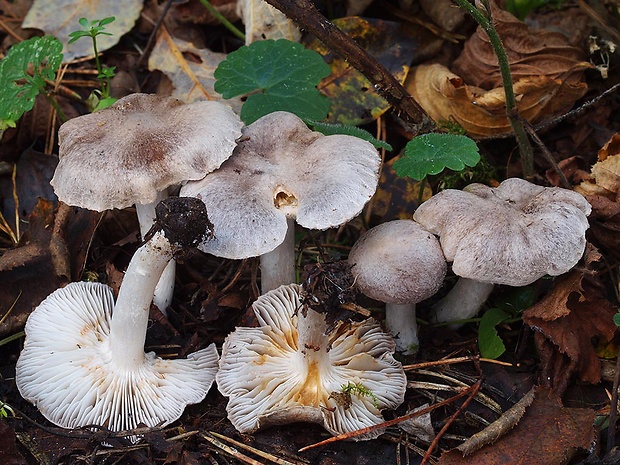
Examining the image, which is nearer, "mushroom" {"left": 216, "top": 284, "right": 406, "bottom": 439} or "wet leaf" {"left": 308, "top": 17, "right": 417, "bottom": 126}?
"mushroom" {"left": 216, "top": 284, "right": 406, "bottom": 439}

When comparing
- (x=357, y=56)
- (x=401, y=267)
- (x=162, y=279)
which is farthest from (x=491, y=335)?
(x=162, y=279)

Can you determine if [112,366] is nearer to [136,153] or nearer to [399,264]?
[136,153]

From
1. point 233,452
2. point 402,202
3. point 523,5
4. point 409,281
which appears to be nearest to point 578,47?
point 523,5

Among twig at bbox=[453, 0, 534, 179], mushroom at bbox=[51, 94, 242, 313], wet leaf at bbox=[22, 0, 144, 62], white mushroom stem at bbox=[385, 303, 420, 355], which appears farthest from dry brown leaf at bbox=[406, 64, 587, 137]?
wet leaf at bbox=[22, 0, 144, 62]

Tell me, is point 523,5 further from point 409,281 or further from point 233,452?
point 233,452

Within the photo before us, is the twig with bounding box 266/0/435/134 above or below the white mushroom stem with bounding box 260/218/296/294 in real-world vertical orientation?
above

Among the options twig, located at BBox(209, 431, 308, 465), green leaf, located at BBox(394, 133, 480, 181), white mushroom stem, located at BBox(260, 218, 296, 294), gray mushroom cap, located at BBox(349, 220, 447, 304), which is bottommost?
twig, located at BBox(209, 431, 308, 465)

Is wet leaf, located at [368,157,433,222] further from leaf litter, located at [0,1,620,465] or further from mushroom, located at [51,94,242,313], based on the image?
mushroom, located at [51,94,242,313]
